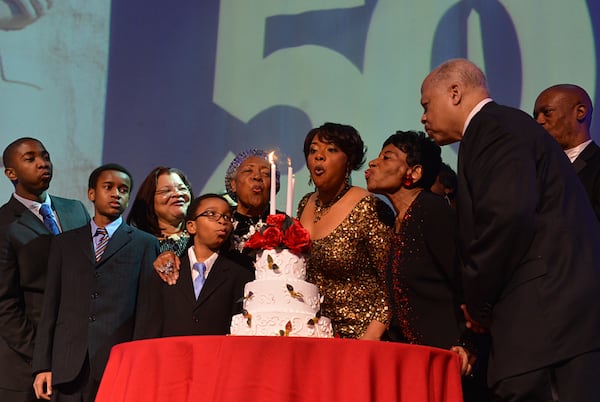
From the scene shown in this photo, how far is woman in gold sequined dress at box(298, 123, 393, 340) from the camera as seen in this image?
11.6 ft

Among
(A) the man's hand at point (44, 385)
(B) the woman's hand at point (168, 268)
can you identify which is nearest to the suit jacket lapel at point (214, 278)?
(B) the woman's hand at point (168, 268)

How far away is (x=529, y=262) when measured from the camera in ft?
8.67

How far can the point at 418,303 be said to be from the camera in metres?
3.33

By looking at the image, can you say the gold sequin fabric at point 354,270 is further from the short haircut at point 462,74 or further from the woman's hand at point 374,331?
the short haircut at point 462,74

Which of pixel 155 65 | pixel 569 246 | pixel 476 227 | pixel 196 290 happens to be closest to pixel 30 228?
pixel 196 290

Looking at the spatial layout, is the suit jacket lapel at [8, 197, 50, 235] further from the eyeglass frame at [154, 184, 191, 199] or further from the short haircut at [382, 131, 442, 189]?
the short haircut at [382, 131, 442, 189]

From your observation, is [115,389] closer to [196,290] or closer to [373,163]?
[196,290]

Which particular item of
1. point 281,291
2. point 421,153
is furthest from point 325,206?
point 281,291

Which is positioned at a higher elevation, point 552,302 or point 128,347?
point 552,302

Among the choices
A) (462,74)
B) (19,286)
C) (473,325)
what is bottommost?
(19,286)

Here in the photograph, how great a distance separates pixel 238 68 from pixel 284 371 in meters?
3.38

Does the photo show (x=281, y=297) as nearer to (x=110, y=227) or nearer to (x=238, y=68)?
(x=110, y=227)

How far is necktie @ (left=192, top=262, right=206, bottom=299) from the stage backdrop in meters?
1.51

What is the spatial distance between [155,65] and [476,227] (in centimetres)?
338
